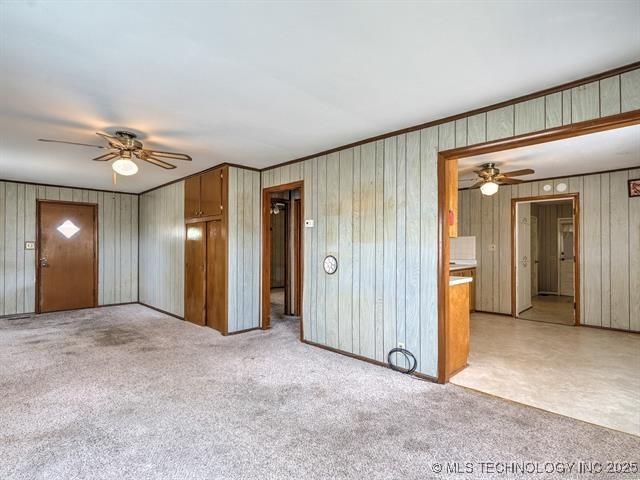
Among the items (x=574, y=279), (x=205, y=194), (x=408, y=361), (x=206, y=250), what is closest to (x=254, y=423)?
(x=408, y=361)

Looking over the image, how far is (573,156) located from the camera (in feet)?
15.5

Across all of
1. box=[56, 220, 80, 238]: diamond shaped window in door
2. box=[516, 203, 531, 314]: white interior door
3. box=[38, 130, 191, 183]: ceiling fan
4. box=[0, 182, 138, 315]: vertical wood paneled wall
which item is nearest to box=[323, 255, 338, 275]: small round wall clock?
box=[38, 130, 191, 183]: ceiling fan

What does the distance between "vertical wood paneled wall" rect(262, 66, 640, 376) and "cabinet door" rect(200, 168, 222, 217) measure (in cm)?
118

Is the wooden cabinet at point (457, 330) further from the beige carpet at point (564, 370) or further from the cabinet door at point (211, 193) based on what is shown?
the cabinet door at point (211, 193)

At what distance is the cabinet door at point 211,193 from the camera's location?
521 centimetres

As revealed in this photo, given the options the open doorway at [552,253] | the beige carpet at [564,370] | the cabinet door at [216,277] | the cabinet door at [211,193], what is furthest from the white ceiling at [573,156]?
the cabinet door at [216,277]

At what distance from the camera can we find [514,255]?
6477mm

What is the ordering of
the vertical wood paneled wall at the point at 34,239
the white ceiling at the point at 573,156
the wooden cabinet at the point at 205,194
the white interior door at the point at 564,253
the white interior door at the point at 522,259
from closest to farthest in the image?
the white ceiling at the point at 573,156 → the wooden cabinet at the point at 205,194 → the vertical wood paneled wall at the point at 34,239 → the white interior door at the point at 522,259 → the white interior door at the point at 564,253

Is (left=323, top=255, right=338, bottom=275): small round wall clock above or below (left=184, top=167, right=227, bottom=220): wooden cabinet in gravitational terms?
below

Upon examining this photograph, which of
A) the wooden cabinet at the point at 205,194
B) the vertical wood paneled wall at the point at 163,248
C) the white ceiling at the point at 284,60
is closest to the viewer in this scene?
the white ceiling at the point at 284,60

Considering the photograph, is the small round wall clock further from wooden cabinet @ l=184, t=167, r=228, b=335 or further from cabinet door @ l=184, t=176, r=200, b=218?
cabinet door @ l=184, t=176, r=200, b=218

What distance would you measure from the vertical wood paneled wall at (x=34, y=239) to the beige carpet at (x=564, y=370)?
23.6ft

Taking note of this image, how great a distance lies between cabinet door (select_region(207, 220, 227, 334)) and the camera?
5078 mm

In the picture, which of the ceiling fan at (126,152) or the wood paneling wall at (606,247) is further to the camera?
the wood paneling wall at (606,247)
